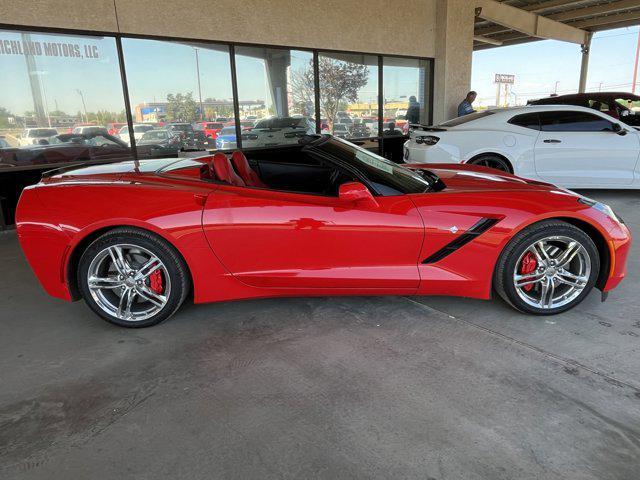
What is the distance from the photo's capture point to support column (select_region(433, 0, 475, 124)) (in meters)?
10.1

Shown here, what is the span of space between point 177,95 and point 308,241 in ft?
17.2

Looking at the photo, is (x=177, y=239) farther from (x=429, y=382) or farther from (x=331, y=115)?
(x=331, y=115)

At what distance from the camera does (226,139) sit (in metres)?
7.66

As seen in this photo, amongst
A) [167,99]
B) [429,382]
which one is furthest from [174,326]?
[167,99]

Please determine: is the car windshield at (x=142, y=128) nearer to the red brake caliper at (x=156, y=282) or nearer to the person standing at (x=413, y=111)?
the red brake caliper at (x=156, y=282)

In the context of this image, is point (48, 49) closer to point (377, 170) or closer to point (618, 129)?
point (377, 170)

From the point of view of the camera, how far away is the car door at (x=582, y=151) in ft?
20.8

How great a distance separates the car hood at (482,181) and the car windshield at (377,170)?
161mm

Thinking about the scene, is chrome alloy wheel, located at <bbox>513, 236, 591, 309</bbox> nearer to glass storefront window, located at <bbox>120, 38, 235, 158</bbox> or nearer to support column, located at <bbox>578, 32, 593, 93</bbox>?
glass storefront window, located at <bbox>120, 38, 235, 158</bbox>

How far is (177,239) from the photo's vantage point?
2.86m

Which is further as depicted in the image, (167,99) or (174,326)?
(167,99)

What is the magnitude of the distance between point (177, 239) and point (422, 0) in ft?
30.3

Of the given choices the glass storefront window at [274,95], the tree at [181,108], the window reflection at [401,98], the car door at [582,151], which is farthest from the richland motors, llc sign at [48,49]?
the car door at [582,151]

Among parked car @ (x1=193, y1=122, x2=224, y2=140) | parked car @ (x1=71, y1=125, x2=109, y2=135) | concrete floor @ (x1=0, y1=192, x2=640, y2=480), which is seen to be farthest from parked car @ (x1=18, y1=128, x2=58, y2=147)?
concrete floor @ (x1=0, y1=192, x2=640, y2=480)
